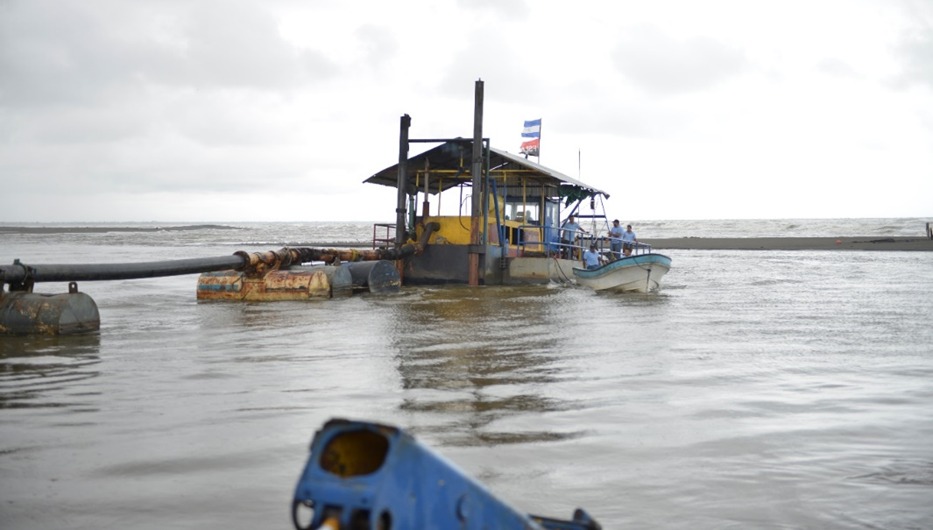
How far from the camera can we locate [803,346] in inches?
397

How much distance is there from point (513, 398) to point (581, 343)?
3.74 meters

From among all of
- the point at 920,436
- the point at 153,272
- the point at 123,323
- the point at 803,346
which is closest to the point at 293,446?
the point at 920,436

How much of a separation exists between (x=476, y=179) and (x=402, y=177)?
2300mm

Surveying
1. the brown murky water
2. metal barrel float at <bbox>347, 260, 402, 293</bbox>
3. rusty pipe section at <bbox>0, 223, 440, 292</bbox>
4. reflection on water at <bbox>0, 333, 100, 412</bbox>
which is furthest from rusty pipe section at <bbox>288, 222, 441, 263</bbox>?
reflection on water at <bbox>0, 333, 100, 412</bbox>

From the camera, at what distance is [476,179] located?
20344 mm

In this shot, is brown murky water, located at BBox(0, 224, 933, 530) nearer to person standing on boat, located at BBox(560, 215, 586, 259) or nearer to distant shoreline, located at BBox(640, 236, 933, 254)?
person standing on boat, located at BBox(560, 215, 586, 259)

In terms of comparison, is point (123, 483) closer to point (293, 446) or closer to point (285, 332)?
point (293, 446)

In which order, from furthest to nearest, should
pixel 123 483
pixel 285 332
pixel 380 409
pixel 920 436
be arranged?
pixel 285 332 < pixel 380 409 < pixel 920 436 < pixel 123 483

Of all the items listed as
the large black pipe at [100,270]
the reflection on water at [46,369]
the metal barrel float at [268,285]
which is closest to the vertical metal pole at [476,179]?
the metal barrel float at [268,285]

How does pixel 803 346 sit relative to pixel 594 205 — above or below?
below

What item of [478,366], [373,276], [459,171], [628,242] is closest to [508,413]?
[478,366]

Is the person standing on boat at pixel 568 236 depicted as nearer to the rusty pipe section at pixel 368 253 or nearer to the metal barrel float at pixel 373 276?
the rusty pipe section at pixel 368 253

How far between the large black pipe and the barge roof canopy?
25.1 feet

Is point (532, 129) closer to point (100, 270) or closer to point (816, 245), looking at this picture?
point (100, 270)
